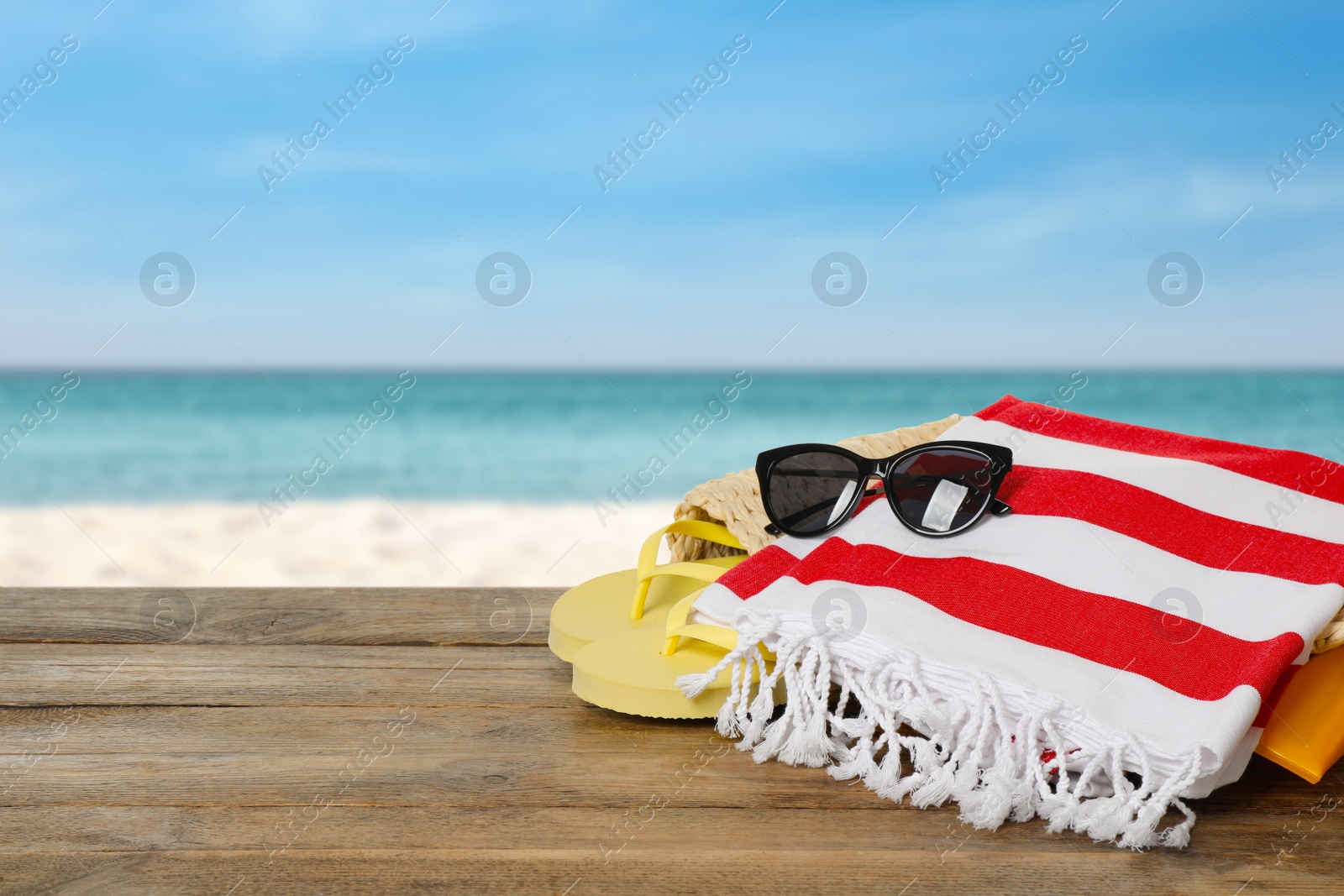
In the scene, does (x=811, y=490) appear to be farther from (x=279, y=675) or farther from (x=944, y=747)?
(x=279, y=675)

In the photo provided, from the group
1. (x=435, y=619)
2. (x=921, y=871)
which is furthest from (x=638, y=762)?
(x=435, y=619)

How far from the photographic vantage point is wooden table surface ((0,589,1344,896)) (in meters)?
0.69

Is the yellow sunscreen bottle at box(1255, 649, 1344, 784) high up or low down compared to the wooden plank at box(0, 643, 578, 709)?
up

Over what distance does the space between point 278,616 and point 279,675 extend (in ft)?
0.77

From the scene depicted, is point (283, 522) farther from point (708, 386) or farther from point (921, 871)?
point (708, 386)

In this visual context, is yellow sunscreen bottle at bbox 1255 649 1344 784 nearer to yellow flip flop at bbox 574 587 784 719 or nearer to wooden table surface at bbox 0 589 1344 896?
wooden table surface at bbox 0 589 1344 896

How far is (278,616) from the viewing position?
1349 millimetres

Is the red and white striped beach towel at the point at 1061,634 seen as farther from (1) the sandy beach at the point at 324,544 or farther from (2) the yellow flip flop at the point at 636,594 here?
(1) the sandy beach at the point at 324,544

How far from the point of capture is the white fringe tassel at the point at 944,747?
2.48ft

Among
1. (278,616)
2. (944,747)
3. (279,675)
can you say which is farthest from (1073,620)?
(278,616)

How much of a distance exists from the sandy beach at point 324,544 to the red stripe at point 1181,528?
2.47 metres

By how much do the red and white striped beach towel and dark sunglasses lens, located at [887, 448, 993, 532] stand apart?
3 centimetres

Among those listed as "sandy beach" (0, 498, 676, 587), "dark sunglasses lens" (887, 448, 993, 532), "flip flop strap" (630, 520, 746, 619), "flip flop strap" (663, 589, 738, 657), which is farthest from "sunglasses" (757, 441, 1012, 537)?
"sandy beach" (0, 498, 676, 587)

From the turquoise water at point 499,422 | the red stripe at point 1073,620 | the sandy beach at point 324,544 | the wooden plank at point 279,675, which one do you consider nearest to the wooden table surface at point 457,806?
the wooden plank at point 279,675
